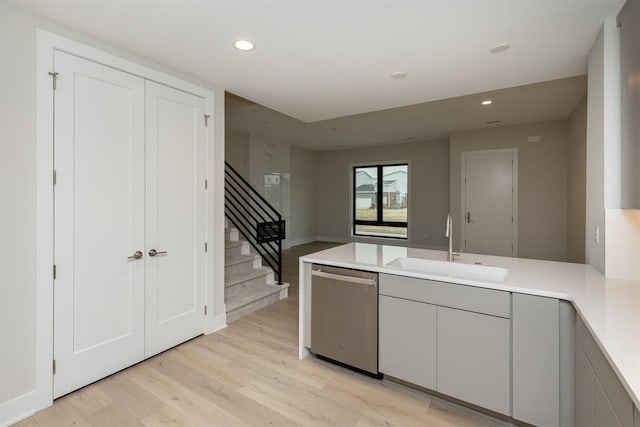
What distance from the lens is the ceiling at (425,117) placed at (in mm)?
4191

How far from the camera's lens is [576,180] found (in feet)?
15.8

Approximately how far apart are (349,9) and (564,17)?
134 cm

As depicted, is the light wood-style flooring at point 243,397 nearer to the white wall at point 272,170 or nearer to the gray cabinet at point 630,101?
the gray cabinet at point 630,101

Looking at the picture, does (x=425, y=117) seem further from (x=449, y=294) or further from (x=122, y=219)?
(x=122, y=219)

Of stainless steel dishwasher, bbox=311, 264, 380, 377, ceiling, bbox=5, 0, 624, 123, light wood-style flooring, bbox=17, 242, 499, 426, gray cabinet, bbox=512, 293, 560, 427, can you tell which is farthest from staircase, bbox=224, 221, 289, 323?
gray cabinet, bbox=512, 293, 560, 427

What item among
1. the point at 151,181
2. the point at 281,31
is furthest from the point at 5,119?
the point at 281,31

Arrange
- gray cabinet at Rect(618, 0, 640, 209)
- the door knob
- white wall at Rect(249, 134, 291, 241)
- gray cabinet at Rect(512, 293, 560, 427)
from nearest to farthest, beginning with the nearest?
gray cabinet at Rect(618, 0, 640, 209) < gray cabinet at Rect(512, 293, 560, 427) < the door knob < white wall at Rect(249, 134, 291, 241)

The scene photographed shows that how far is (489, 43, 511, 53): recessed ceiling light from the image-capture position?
220 centimetres

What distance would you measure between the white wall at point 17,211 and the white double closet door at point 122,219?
0.13m

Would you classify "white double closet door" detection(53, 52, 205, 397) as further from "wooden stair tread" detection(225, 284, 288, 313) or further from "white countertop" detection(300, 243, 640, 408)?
"white countertop" detection(300, 243, 640, 408)

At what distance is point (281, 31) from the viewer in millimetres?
2047

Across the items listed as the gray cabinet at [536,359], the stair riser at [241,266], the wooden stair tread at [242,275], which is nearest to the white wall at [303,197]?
the stair riser at [241,266]

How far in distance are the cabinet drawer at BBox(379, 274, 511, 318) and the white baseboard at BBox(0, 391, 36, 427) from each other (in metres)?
2.40

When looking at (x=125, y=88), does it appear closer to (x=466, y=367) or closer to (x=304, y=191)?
(x=466, y=367)
